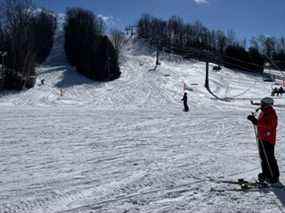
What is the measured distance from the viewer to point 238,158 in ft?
32.0

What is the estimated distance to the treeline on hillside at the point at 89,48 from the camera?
163 ft

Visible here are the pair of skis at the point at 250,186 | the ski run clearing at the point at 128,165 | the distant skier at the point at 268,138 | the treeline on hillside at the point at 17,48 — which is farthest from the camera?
the treeline on hillside at the point at 17,48

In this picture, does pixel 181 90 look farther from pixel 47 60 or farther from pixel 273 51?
pixel 273 51

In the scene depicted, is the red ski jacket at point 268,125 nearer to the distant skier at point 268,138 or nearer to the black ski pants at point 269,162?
the distant skier at point 268,138

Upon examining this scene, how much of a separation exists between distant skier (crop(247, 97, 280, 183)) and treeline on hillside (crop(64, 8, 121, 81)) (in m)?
42.9

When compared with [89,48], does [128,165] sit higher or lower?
lower

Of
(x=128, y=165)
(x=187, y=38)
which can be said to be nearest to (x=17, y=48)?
(x=128, y=165)

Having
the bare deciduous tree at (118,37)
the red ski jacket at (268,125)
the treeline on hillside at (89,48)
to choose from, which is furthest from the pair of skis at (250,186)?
the bare deciduous tree at (118,37)

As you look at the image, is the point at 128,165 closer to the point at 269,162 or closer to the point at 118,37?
the point at 269,162

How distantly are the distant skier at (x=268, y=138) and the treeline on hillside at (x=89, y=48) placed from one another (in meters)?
42.9

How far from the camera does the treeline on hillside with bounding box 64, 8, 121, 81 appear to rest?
49531 millimetres

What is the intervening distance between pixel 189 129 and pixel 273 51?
332 feet

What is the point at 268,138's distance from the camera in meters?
7.13

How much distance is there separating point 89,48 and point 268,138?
4593cm
